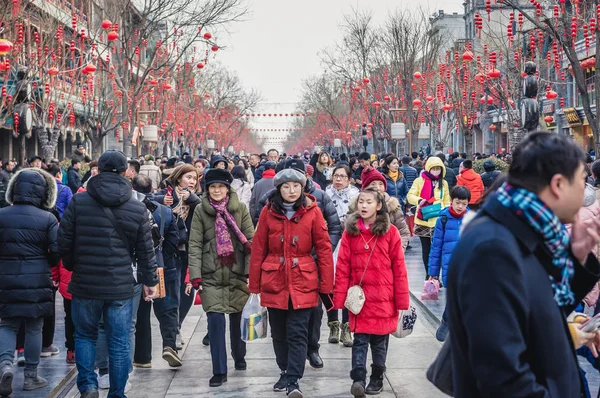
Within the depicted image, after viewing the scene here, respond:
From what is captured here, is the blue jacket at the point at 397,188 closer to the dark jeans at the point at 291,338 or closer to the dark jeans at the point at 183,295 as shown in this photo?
the dark jeans at the point at 183,295

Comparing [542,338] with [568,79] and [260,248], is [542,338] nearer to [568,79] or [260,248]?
[260,248]

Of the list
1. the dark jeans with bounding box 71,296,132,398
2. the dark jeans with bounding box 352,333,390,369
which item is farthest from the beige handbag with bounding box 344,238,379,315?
the dark jeans with bounding box 71,296,132,398

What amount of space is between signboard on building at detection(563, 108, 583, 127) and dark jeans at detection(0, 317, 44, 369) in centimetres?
3409

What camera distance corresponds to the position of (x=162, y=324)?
7969 mm

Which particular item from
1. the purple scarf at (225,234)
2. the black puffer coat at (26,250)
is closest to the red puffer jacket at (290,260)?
the purple scarf at (225,234)

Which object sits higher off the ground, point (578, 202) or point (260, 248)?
point (578, 202)

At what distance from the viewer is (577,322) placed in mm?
3531

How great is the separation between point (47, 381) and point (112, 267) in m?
1.67

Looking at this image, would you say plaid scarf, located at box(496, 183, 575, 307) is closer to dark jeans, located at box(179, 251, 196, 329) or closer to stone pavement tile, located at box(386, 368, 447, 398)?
stone pavement tile, located at box(386, 368, 447, 398)

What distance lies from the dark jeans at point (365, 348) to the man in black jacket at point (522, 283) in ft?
12.4

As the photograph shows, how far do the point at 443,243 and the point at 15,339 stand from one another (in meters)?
4.11

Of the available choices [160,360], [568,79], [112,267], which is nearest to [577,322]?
[112,267]

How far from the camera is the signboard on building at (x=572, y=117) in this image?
1497 inches

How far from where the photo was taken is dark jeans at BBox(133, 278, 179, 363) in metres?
7.70
